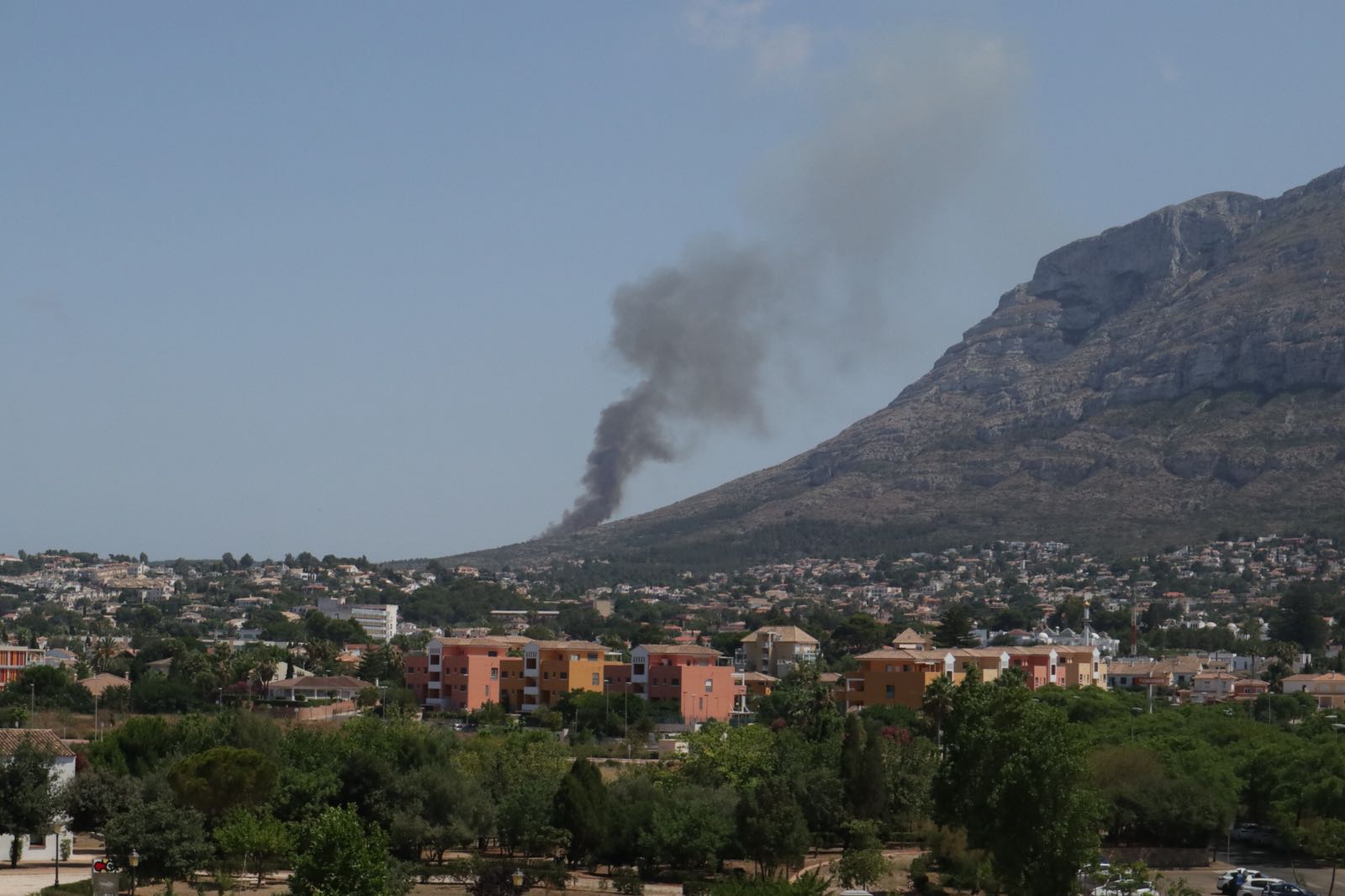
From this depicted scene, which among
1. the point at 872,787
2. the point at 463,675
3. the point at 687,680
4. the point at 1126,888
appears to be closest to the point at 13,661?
the point at 463,675

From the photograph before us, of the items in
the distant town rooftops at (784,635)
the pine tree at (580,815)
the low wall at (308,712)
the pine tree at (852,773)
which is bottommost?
the pine tree at (580,815)

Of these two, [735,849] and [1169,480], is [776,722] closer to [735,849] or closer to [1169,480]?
[735,849]

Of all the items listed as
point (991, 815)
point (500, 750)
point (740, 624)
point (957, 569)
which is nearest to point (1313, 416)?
point (957, 569)

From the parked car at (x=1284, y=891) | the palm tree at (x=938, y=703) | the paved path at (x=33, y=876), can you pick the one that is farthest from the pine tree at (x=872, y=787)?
the paved path at (x=33, y=876)

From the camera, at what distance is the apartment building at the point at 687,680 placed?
79938 mm

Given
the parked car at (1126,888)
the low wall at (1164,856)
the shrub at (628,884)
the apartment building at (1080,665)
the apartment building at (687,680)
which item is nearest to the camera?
the parked car at (1126,888)

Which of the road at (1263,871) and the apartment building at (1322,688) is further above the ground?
the apartment building at (1322,688)

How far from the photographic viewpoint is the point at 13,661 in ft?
292

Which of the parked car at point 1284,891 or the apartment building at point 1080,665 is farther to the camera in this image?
the apartment building at point 1080,665

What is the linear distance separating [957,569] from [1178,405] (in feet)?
103

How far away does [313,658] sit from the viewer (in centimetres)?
9294

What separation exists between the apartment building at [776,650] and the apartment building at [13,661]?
34.3 meters

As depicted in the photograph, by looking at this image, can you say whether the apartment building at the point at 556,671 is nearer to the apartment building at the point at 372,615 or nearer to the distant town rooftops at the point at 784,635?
the distant town rooftops at the point at 784,635

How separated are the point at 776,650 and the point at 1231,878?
54.8 m
